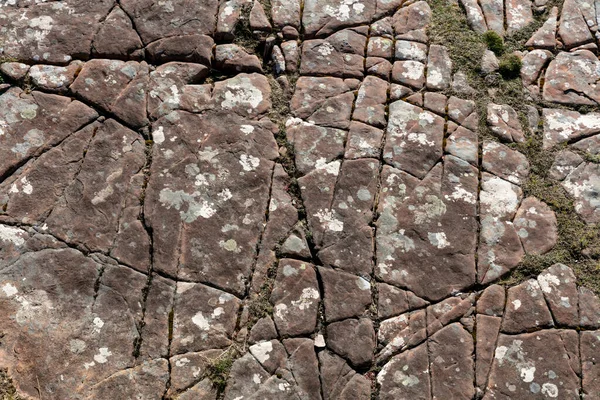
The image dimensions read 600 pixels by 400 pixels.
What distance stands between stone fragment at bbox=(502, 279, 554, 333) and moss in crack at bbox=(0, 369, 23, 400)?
492 centimetres

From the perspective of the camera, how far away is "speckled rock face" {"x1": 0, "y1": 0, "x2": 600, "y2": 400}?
6176 mm

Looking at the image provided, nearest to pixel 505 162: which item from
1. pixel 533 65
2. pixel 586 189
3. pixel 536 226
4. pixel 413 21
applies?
pixel 536 226

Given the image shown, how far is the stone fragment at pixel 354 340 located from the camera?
247 inches

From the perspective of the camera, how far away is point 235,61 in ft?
25.3

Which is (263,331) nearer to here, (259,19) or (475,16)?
(259,19)

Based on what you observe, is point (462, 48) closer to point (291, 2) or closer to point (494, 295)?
point (291, 2)

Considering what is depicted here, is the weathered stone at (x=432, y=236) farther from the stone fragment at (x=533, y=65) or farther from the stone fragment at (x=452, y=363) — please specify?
the stone fragment at (x=533, y=65)

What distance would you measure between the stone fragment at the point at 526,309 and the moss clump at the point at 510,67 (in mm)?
2833

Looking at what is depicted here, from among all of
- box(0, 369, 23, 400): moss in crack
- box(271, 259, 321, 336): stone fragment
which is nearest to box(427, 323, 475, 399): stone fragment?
box(271, 259, 321, 336): stone fragment

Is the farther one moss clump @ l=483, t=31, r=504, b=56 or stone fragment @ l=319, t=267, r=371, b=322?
moss clump @ l=483, t=31, r=504, b=56

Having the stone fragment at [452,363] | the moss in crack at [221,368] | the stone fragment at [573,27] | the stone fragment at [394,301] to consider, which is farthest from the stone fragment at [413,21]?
the moss in crack at [221,368]

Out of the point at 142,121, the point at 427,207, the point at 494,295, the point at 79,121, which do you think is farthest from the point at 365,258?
the point at 79,121

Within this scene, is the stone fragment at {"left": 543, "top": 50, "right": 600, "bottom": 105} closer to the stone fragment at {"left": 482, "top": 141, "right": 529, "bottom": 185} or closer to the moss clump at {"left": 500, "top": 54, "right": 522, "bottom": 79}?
the moss clump at {"left": 500, "top": 54, "right": 522, "bottom": 79}

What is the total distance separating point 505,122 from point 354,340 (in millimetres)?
3332
